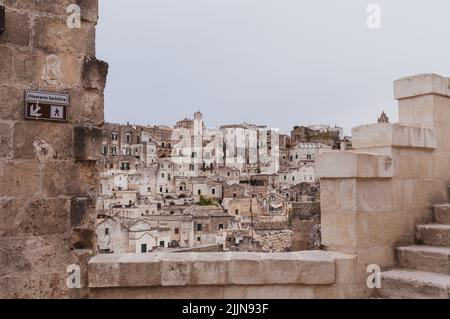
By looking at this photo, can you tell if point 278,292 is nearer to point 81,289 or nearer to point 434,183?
point 81,289

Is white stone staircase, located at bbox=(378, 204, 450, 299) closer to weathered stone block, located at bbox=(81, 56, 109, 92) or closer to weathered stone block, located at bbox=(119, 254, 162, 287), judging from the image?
weathered stone block, located at bbox=(119, 254, 162, 287)

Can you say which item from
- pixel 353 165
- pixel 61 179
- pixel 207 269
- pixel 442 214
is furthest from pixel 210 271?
pixel 442 214

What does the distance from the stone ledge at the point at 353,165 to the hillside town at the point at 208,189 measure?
130 cm

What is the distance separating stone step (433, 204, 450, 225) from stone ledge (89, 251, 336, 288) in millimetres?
1737

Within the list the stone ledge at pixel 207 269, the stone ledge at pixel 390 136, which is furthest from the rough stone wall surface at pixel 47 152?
the stone ledge at pixel 390 136

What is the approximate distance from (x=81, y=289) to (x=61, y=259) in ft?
1.13

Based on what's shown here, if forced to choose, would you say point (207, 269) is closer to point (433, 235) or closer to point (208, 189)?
point (433, 235)

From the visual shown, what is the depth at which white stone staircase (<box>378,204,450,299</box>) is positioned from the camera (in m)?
4.50

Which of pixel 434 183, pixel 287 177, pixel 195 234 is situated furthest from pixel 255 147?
pixel 434 183

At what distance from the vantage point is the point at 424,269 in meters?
4.93

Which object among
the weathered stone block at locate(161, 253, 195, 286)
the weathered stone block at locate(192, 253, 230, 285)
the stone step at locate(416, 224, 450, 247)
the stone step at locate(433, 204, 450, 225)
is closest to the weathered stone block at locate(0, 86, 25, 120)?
the weathered stone block at locate(161, 253, 195, 286)

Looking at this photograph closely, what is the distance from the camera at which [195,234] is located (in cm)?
4075

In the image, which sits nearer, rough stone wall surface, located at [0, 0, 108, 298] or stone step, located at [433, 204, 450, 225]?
rough stone wall surface, located at [0, 0, 108, 298]
